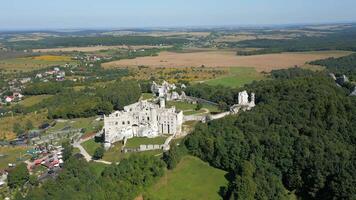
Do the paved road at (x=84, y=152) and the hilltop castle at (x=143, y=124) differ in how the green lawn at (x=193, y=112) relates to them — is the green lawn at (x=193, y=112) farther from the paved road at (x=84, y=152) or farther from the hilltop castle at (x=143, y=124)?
the paved road at (x=84, y=152)

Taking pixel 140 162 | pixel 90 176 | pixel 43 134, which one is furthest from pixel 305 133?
pixel 43 134

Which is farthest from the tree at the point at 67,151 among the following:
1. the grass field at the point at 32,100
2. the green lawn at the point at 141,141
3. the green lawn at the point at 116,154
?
the grass field at the point at 32,100

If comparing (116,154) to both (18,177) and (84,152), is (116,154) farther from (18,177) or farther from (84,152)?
(18,177)

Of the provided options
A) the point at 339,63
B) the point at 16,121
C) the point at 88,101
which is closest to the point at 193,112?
the point at 88,101

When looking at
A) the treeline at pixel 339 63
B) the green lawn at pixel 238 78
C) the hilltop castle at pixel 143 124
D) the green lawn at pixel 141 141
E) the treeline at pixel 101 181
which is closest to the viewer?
the treeline at pixel 101 181

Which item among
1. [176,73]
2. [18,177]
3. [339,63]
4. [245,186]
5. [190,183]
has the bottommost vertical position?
[176,73]

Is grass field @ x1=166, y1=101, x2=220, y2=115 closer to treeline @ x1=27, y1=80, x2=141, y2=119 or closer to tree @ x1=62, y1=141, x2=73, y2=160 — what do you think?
treeline @ x1=27, y1=80, x2=141, y2=119

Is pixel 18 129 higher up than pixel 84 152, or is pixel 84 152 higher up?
pixel 84 152
